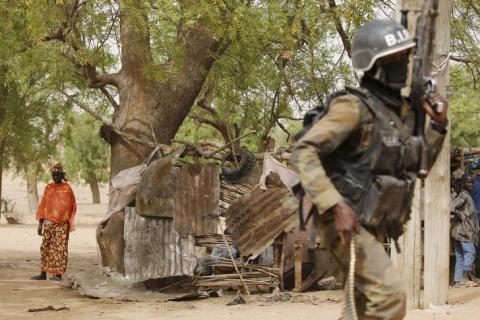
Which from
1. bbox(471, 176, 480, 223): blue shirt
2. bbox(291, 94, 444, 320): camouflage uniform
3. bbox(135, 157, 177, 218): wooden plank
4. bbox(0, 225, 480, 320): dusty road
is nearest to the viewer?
bbox(291, 94, 444, 320): camouflage uniform

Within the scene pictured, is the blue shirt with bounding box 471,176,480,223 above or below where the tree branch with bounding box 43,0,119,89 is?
below

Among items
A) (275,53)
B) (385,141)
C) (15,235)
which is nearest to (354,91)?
(385,141)

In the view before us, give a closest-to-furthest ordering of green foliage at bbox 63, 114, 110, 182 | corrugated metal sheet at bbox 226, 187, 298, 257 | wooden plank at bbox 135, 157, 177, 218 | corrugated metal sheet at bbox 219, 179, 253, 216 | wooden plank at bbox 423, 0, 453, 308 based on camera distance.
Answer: wooden plank at bbox 423, 0, 453, 308, corrugated metal sheet at bbox 226, 187, 298, 257, wooden plank at bbox 135, 157, 177, 218, corrugated metal sheet at bbox 219, 179, 253, 216, green foliage at bbox 63, 114, 110, 182

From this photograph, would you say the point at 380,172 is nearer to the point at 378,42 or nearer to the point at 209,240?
the point at 378,42

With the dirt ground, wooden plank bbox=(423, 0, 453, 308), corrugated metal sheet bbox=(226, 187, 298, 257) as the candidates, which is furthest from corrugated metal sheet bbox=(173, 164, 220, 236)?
wooden plank bbox=(423, 0, 453, 308)

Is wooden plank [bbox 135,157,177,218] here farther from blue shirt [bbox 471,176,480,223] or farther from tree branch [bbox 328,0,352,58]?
blue shirt [bbox 471,176,480,223]

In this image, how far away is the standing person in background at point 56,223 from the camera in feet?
42.0

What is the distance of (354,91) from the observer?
4.59m

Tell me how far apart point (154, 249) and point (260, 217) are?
142 cm

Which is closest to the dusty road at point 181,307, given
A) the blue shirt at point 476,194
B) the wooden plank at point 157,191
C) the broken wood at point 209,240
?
the broken wood at point 209,240

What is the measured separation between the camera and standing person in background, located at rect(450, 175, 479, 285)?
11172 mm

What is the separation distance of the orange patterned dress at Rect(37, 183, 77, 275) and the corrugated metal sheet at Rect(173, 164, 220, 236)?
2.75 meters

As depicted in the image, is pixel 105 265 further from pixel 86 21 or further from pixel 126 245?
pixel 86 21

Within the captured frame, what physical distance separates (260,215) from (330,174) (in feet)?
20.0
